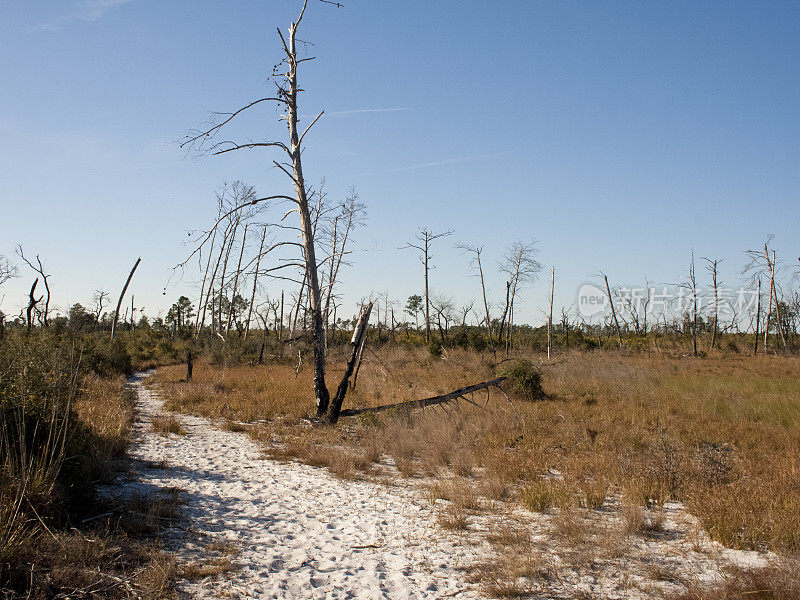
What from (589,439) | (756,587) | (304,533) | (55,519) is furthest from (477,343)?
(55,519)

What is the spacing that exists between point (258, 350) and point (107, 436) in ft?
79.9

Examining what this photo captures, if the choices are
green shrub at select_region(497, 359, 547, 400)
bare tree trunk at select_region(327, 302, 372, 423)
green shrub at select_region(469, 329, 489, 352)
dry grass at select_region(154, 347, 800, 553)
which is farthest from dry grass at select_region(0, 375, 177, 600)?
green shrub at select_region(469, 329, 489, 352)

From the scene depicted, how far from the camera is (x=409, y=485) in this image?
7.29 metres

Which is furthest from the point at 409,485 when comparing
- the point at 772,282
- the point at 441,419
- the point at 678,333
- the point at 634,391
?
the point at 678,333

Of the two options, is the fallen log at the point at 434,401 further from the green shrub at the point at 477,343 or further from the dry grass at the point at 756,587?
the green shrub at the point at 477,343

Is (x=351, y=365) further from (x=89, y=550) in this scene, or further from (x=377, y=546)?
(x=89, y=550)

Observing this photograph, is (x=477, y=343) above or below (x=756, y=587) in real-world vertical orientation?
above

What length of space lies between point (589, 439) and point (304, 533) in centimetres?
624

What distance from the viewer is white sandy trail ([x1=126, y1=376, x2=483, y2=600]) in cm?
413

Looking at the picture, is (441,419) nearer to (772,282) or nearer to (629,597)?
Result: (629,597)

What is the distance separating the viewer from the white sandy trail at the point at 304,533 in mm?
4133

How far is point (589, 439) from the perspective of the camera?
9383 mm

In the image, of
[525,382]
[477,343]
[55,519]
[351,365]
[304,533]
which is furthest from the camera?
[477,343]

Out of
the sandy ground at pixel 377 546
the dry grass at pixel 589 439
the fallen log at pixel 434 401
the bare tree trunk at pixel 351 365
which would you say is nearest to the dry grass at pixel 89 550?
the sandy ground at pixel 377 546
